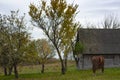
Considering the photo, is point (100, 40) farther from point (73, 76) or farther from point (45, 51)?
point (73, 76)

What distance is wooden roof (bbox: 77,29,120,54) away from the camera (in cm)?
6400

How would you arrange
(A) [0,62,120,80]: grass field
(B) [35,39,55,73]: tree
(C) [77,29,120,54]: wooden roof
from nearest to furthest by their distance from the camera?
(A) [0,62,120,80]: grass field
(B) [35,39,55,73]: tree
(C) [77,29,120,54]: wooden roof

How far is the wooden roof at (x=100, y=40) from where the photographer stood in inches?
2520

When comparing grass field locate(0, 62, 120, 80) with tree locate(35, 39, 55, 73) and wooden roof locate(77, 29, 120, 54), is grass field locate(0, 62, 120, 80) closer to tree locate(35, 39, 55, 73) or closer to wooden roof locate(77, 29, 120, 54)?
tree locate(35, 39, 55, 73)

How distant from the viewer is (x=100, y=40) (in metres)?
66.2

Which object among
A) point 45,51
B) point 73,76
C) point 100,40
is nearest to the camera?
point 73,76

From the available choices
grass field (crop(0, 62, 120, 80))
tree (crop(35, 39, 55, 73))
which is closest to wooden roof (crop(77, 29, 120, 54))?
tree (crop(35, 39, 55, 73))

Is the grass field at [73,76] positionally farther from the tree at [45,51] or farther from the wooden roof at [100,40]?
the wooden roof at [100,40]

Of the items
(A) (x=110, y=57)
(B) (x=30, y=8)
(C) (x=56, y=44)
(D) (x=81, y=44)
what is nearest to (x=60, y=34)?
(C) (x=56, y=44)

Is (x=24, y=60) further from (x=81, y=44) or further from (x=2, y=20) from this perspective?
(x=81, y=44)

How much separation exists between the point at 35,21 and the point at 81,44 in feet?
46.1

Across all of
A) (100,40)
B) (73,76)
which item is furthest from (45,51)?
(73,76)

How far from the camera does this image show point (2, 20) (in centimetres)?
4638

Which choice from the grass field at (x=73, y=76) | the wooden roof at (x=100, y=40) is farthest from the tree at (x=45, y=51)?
the grass field at (x=73, y=76)
